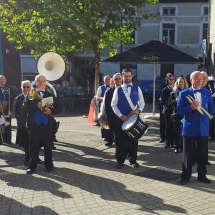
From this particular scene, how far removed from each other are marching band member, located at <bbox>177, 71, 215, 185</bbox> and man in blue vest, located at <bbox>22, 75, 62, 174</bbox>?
8.26 ft

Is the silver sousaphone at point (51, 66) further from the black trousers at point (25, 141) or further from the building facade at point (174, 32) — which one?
the building facade at point (174, 32)

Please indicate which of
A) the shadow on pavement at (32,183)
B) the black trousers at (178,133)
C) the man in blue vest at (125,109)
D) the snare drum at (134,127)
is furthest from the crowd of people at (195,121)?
the shadow on pavement at (32,183)

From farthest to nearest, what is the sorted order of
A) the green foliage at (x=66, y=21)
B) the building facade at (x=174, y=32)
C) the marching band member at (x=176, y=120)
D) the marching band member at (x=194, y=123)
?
the building facade at (x=174, y=32)
the green foliage at (x=66, y=21)
the marching band member at (x=176, y=120)
the marching band member at (x=194, y=123)

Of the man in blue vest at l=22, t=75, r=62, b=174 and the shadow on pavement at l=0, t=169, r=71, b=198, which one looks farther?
the man in blue vest at l=22, t=75, r=62, b=174

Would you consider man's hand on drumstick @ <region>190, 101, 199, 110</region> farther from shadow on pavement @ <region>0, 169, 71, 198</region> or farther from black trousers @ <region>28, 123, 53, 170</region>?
black trousers @ <region>28, 123, 53, 170</region>

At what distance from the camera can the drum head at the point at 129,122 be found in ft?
20.3

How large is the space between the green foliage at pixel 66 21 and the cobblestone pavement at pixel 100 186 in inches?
205

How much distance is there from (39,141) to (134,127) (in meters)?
1.96

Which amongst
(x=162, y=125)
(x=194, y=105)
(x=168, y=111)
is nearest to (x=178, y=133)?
(x=168, y=111)

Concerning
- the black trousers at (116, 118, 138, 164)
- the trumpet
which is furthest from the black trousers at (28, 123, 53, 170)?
the trumpet

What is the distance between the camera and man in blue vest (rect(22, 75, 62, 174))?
618cm

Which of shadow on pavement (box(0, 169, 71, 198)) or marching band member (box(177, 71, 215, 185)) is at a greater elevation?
marching band member (box(177, 71, 215, 185))

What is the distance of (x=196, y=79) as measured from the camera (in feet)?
17.5

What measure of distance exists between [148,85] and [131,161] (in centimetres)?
1372
